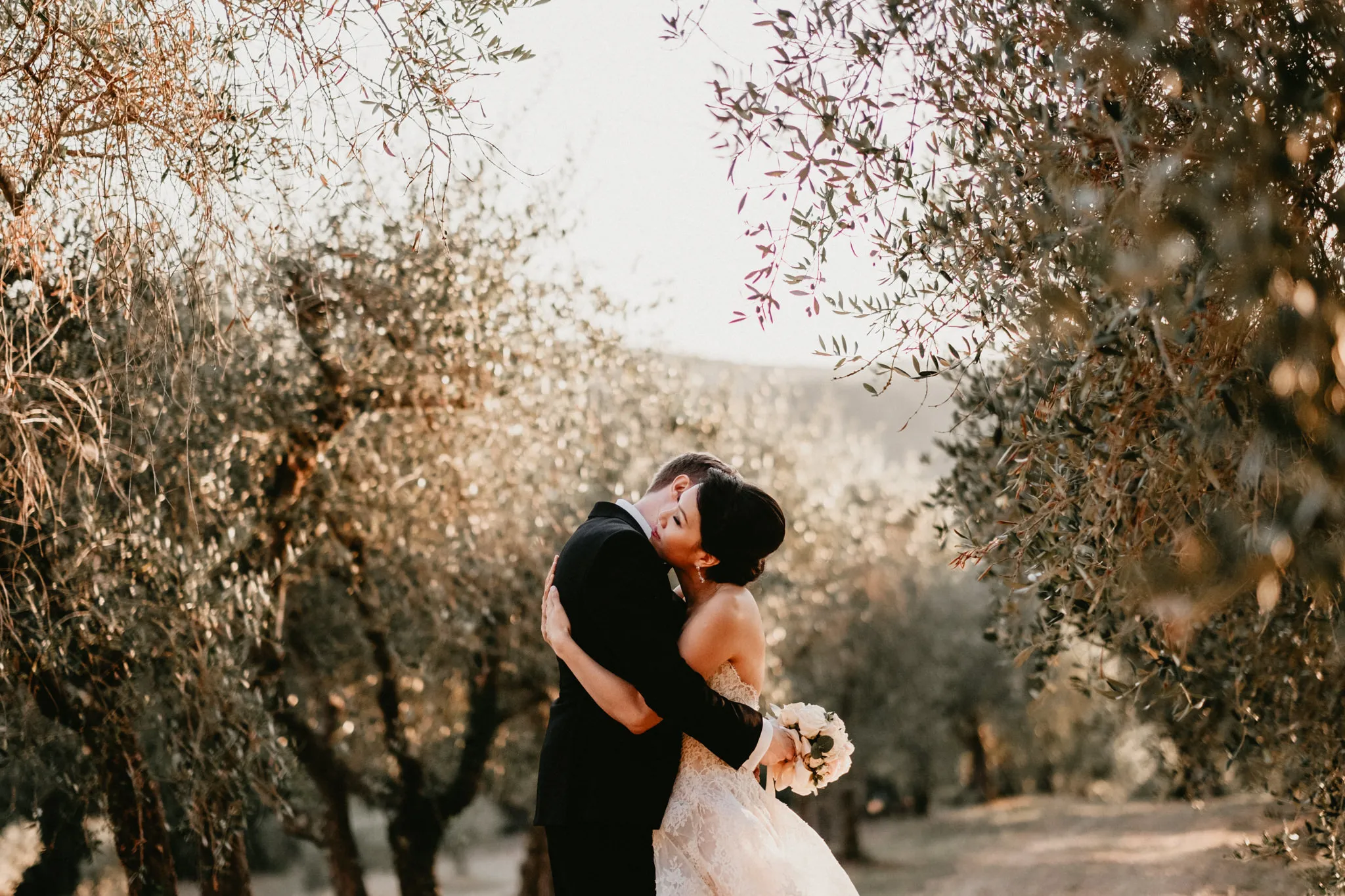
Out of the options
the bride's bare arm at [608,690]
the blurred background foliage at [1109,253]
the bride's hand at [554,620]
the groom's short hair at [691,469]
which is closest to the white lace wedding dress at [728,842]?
the bride's bare arm at [608,690]

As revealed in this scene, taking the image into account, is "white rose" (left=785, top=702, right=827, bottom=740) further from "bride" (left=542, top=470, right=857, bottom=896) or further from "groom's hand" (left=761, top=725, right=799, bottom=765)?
"bride" (left=542, top=470, right=857, bottom=896)

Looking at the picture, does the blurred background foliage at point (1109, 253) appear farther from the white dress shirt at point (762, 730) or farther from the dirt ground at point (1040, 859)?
the dirt ground at point (1040, 859)

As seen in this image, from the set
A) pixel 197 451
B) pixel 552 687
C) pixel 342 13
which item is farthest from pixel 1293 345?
pixel 552 687

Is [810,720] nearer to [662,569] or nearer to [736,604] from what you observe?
[736,604]

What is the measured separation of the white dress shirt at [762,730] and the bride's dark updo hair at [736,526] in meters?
0.25

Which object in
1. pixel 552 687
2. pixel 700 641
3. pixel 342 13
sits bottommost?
pixel 552 687

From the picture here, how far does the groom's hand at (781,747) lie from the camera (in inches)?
184

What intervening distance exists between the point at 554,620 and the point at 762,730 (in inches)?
36.0

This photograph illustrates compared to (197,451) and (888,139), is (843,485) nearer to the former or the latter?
(197,451)

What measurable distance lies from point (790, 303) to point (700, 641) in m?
1.26

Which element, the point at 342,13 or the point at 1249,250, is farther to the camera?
the point at 342,13

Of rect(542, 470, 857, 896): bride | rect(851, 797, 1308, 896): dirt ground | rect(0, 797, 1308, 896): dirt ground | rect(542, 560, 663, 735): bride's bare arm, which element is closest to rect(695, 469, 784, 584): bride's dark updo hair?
rect(542, 470, 857, 896): bride

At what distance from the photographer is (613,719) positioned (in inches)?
164

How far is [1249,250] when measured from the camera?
7.52ft
